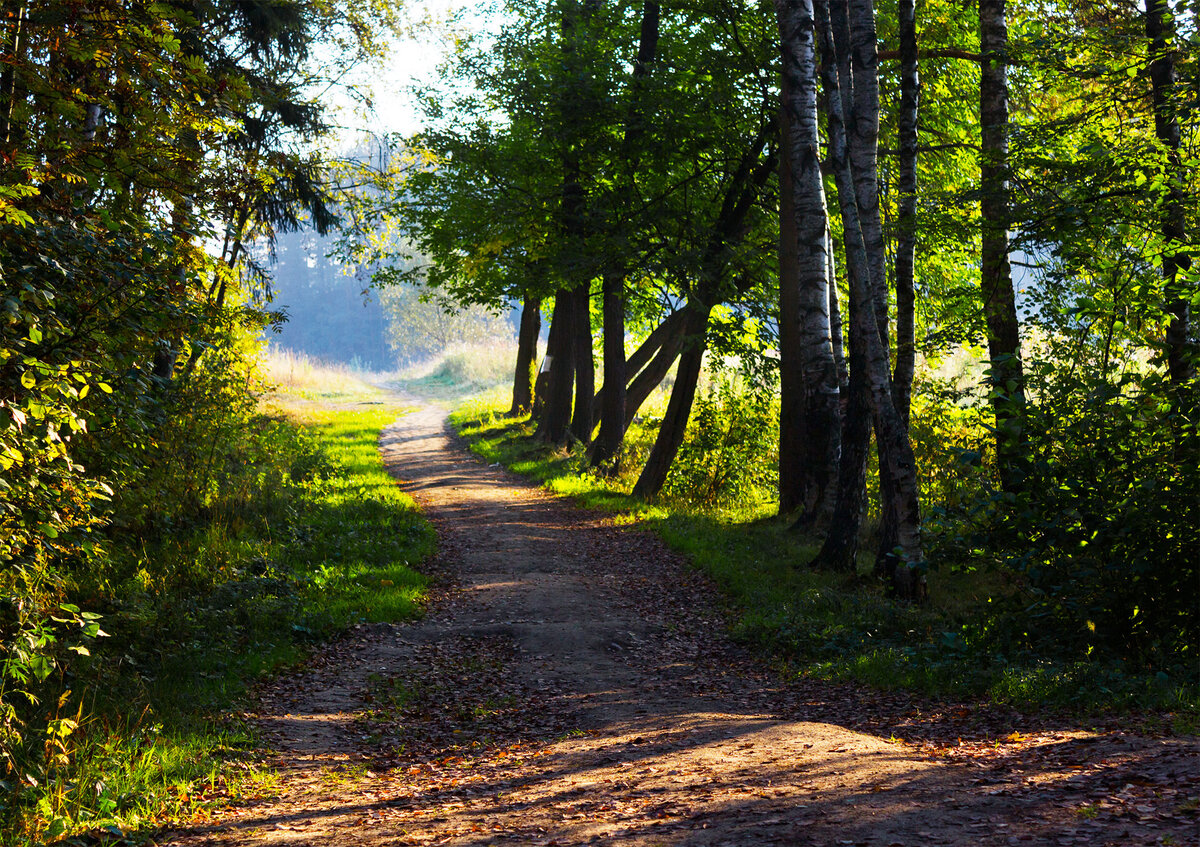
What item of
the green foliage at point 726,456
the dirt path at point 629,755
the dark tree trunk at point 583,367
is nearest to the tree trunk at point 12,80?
the dirt path at point 629,755

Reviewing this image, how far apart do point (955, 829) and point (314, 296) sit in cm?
13614

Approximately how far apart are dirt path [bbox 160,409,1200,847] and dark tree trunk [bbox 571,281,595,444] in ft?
34.9

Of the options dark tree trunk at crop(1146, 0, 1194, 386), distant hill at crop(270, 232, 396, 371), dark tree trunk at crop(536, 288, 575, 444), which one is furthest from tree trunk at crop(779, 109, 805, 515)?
distant hill at crop(270, 232, 396, 371)

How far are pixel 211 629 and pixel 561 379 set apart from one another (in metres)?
14.8

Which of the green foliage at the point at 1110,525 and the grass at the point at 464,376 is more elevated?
the grass at the point at 464,376

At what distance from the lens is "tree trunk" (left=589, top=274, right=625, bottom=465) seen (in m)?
18.4

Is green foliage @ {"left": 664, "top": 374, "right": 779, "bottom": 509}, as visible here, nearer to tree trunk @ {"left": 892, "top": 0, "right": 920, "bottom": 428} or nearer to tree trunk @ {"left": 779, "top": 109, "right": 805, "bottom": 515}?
tree trunk @ {"left": 779, "top": 109, "right": 805, "bottom": 515}

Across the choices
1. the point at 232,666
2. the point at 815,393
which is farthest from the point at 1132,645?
the point at 232,666

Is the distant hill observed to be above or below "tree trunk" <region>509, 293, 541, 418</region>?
above

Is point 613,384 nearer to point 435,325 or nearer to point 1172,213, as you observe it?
point 1172,213

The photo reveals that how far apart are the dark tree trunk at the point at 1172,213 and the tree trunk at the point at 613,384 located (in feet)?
32.4

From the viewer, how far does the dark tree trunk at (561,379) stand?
22.2 meters

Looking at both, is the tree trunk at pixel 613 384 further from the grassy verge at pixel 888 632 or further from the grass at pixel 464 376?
the grass at pixel 464 376

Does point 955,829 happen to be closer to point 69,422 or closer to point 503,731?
point 503,731
